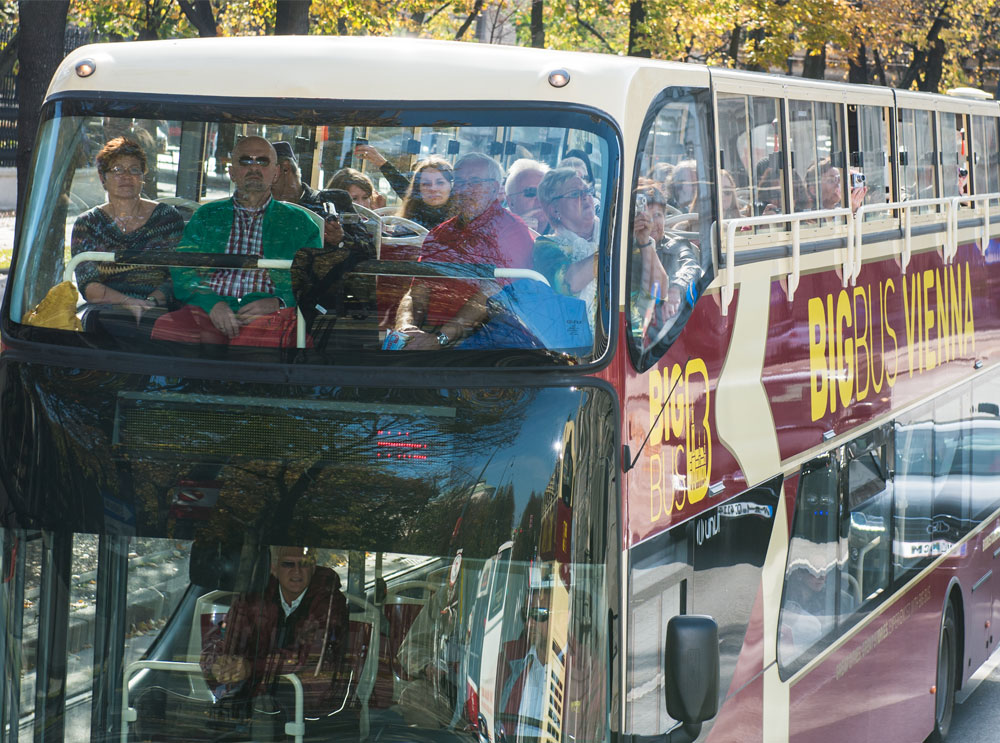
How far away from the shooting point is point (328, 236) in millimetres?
4875

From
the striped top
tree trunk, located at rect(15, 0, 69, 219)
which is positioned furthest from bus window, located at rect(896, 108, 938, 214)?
tree trunk, located at rect(15, 0, 69, 219)

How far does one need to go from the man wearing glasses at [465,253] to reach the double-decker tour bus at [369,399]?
11mm

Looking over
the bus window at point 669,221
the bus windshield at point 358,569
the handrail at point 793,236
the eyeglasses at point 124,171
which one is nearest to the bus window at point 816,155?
the handrail at point 793,236

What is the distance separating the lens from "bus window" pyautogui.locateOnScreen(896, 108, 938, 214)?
8.49 m

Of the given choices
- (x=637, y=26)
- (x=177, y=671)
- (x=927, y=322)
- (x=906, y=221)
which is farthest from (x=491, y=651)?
(x=637, y=26)

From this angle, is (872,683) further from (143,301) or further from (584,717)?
(143,301)

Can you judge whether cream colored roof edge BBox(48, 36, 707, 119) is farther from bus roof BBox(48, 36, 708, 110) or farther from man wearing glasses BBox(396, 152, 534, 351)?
man wearing glasses BBox(396, 152, 534, 351)

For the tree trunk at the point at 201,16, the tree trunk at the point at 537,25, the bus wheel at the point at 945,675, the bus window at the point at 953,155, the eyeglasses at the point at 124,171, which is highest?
the tree trunk at the point at 537,25

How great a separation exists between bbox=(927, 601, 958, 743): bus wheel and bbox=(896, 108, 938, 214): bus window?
3055mm

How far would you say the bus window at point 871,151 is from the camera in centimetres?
754

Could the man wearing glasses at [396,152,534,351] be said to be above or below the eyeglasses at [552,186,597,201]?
below

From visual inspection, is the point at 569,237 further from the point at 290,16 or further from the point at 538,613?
the point at 290,16

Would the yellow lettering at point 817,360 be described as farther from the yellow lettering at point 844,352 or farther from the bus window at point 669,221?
the bus window at point 669,221

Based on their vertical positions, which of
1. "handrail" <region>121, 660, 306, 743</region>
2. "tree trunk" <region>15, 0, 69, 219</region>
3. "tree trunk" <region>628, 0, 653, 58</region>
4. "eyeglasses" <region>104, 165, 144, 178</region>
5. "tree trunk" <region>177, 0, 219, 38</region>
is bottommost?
"handrail" <region>121, 660, 306, 743</region>
